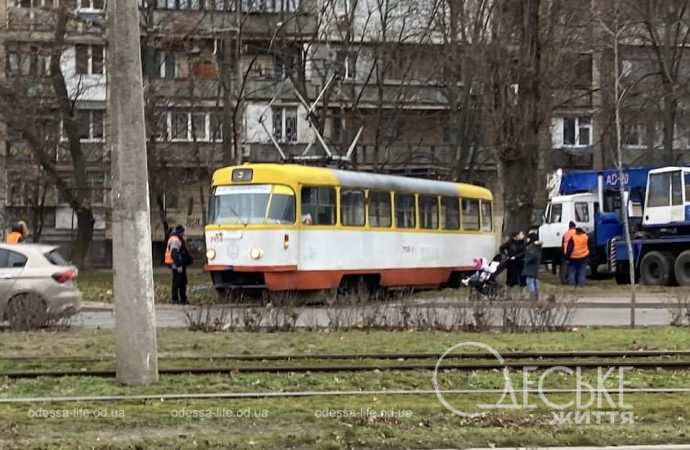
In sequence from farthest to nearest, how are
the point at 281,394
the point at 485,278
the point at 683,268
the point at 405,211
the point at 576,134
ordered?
the point at 576,134, the point at 683,268, the point at 405,211, the point at 485,278, the point at 281,394

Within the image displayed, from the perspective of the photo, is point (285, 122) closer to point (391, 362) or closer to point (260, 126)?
point (260, 126)

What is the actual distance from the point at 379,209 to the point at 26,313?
39.8 ft

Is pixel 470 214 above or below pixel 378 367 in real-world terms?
above

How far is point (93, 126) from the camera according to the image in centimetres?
5300

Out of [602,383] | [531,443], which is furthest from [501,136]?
[531,443]

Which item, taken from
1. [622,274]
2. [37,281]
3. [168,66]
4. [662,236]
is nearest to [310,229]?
[37,281]

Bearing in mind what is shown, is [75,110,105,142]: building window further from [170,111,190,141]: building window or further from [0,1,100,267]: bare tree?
[0,1,100,267]: bare tree

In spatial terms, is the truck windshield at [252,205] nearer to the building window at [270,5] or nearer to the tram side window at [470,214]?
the tram side window at [470,214]

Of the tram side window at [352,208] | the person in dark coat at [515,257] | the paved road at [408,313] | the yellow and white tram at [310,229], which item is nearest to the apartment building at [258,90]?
the yellow and white tram at [310,229]

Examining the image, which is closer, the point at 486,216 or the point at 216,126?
the point at 486,216

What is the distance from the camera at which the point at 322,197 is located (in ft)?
86.6

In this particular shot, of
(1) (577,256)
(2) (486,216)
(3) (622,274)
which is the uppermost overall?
(2) (486,216)

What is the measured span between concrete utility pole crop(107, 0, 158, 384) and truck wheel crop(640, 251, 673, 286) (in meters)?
26.1

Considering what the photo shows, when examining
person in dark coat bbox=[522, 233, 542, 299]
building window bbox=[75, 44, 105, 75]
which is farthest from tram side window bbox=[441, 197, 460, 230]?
building window bbox=[75, 44, 105, 75]
